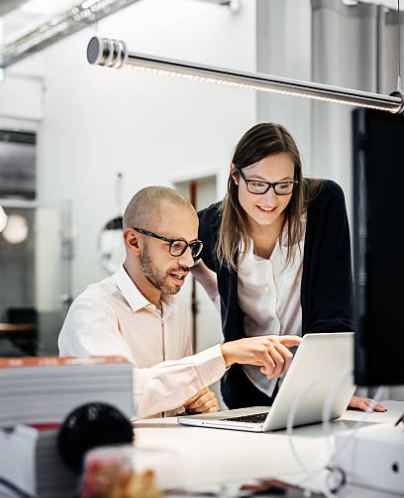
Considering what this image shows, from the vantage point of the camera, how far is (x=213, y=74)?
180 cm

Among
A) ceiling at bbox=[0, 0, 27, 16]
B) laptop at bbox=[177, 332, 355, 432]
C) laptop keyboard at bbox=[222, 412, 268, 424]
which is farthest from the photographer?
ceiling at bbox=[0, 0, 27, 16]

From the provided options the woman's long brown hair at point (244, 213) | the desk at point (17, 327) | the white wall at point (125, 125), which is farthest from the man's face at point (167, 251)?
the desk at point (17, 327)

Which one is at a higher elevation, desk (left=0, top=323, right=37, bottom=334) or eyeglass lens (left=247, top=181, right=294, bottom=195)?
eyeglass lens (left=247, top=181, right=294, bottom=195)

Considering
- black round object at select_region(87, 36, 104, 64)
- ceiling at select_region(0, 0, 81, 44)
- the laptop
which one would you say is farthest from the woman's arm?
ceiling at select_region(0, 0, 81, 44)

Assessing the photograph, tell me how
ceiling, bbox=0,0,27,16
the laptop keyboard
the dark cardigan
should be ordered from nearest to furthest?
the laptop keyboard < the dark cardigan < ceiling, bbox=0,0,27,16

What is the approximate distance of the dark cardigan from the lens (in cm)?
255

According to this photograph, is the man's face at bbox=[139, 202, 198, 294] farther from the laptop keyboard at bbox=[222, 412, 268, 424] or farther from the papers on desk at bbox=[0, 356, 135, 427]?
the papers on desk at bbox=[0, 356, 135, 427]

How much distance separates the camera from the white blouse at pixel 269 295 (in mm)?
2580

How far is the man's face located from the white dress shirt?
2.7 inches

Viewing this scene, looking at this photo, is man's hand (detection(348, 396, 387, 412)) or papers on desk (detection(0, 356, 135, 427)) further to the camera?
man's hand (detection(348, 396, 387, 412))

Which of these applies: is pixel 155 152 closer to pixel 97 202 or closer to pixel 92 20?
pixel 97 202

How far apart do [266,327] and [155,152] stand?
1.97 m

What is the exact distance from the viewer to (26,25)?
4023 millimetres

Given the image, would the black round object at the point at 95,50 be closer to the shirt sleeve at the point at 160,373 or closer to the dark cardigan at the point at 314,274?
the shirt sleeve at the point at 160,373
